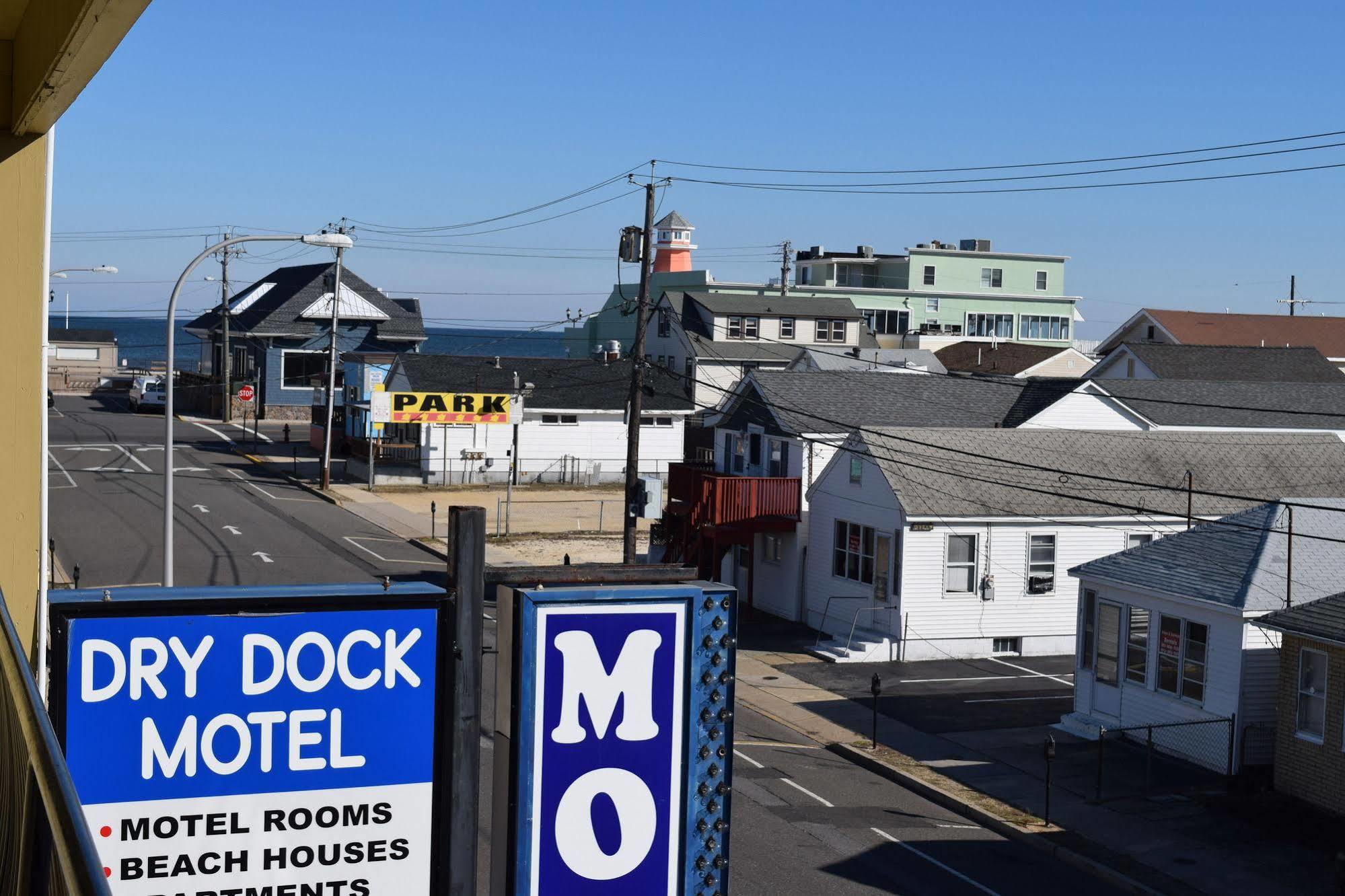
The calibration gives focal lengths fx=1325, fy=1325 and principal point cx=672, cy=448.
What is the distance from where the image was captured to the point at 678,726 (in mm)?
5957

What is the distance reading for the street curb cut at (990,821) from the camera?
17.6 m

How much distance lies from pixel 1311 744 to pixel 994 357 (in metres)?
63.7

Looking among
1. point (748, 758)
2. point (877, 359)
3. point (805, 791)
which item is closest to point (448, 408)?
point (877, 359)

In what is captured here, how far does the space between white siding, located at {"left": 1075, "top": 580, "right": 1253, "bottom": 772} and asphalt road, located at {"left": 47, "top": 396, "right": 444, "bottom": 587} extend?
14.4m

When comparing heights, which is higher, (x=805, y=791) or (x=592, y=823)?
(x=592, y=823)

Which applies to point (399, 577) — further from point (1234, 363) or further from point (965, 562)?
point (1234, 363)

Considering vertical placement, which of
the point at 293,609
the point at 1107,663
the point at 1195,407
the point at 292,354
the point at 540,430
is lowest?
the point at 1107,663

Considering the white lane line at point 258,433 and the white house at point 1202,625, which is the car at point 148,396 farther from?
the white house at point 1202,625

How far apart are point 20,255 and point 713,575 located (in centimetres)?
3103

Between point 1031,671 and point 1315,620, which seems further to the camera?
point 1031,671

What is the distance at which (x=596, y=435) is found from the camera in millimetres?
60500

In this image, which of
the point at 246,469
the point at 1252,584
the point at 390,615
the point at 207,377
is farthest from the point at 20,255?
the point at 207,377

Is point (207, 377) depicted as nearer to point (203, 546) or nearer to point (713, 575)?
point (203, 546)

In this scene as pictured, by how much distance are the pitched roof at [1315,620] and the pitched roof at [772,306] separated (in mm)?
59285
